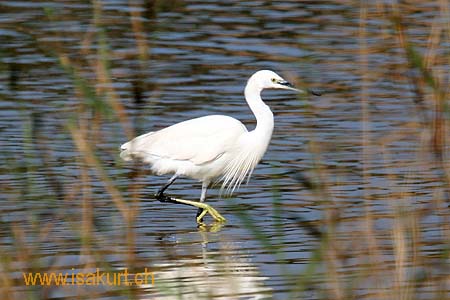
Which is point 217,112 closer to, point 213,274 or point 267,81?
point 267,81

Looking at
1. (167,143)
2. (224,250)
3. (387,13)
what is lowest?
(224,250)

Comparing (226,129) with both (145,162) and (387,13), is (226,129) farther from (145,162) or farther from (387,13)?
(387,13)

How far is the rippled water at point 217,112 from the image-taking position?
17.2ft

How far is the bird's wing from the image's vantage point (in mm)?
8703

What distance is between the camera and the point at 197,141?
28.7ft

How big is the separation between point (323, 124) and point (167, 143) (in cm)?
222

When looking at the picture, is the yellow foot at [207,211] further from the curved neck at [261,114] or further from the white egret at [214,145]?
the curved neck at [261,114]

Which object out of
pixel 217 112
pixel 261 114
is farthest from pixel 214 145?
pixel 217 112

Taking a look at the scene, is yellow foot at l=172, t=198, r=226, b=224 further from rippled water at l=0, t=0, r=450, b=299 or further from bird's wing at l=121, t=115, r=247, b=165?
bird's wing at l=121, t=115, r=247, b=165

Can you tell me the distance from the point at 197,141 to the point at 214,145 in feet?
0.44

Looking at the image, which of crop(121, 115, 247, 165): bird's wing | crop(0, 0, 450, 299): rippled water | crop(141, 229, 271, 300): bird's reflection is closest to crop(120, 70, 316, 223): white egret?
crop(121, 115, 247, 165): bird's wing

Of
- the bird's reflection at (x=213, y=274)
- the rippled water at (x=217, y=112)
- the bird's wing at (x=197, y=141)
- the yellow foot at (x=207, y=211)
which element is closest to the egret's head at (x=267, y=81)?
the bird's wing at (x=197, y=141)

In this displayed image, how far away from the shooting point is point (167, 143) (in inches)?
347

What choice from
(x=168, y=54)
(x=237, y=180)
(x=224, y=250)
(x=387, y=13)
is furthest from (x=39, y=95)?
(x=387, y=13)
